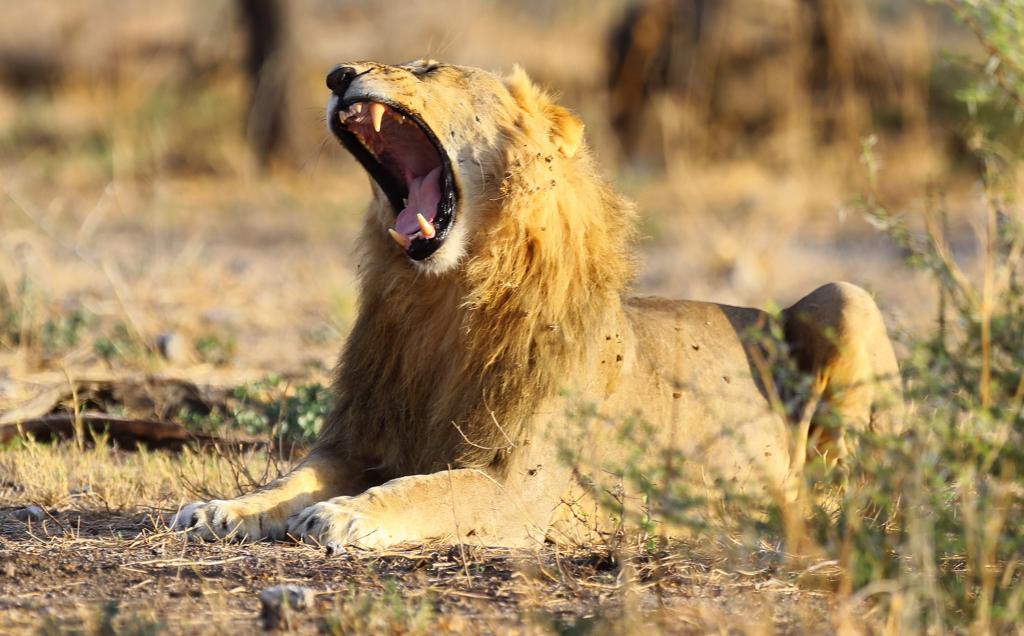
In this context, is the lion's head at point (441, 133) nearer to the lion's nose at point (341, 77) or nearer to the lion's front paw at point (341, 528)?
the lion's nose at point (341, 77)

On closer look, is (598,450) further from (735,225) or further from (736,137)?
(736,137)

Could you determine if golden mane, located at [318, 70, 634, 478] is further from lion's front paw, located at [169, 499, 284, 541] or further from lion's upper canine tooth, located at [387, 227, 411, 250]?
lion's front paw, located at [169, 499, 284, 541]

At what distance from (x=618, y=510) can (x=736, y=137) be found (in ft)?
43.7

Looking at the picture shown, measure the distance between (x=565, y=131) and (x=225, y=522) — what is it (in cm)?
168

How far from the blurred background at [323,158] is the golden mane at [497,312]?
8.31 ft

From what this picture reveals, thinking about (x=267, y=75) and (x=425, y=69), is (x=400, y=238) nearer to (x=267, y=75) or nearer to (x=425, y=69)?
(x=425, y=69)

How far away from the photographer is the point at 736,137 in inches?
655

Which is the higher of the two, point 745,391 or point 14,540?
point 745,391

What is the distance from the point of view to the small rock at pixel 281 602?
3.54 meters

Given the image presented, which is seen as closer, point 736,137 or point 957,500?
point 957,500

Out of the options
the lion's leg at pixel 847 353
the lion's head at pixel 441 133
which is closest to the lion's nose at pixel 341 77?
the lion's head at pixel 441 133

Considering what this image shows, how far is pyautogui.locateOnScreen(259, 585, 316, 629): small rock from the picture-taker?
139 inches

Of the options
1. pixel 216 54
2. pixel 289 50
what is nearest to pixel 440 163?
pixel 289 50

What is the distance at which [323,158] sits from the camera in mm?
16938
